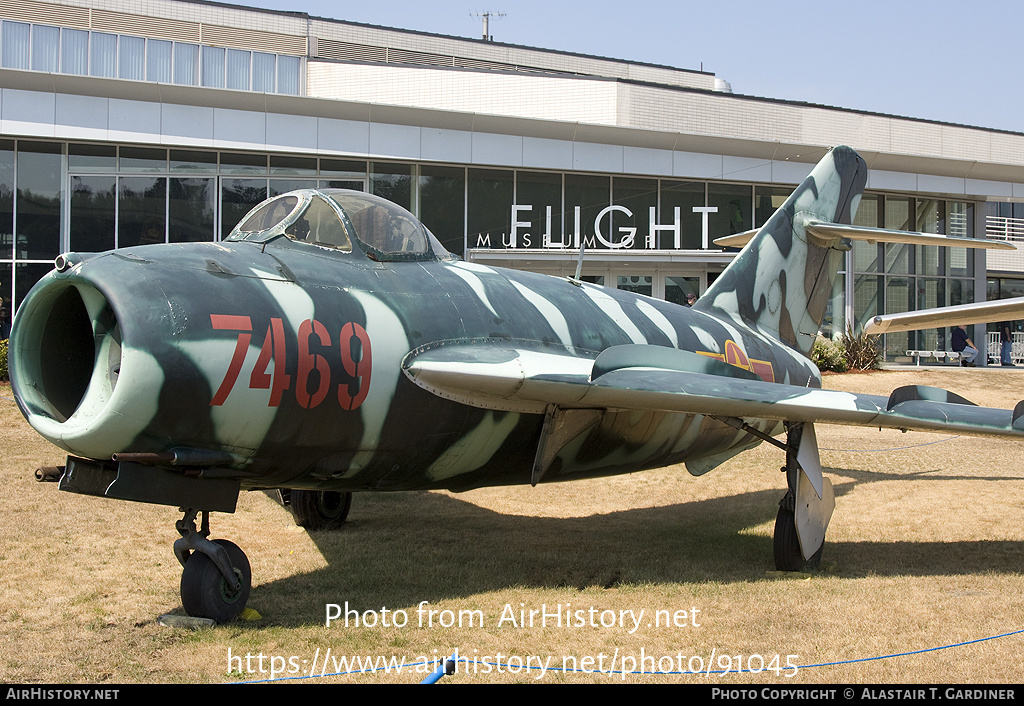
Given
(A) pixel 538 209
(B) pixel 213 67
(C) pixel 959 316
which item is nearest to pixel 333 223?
(C) pixel 959 316

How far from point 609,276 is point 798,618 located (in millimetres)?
19952

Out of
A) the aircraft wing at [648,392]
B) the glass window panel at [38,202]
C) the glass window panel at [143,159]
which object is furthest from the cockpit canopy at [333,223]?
the glass window panel at [38,202]

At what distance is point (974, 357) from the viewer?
29.8m

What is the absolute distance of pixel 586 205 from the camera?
2598cm

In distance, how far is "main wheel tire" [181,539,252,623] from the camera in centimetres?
609

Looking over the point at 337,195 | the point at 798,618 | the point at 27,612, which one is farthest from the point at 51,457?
the point at 798,618

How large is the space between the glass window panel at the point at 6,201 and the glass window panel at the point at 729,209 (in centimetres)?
1952

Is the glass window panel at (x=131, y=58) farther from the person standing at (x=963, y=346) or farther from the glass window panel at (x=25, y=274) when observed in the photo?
the person standing at (x=963, y=346)

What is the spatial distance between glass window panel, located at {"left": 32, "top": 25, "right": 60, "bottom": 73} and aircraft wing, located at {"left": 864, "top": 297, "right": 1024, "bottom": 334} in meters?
23.8

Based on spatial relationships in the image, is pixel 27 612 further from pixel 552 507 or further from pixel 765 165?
pixel 765 165

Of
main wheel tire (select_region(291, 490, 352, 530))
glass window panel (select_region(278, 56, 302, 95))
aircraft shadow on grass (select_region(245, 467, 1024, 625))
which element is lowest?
aircraft shadow on grass (select_region(245, 467, 1024, 625))

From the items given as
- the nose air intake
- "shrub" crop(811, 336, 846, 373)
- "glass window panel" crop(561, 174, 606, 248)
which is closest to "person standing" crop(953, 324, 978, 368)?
"shrub" crop(811, 336, 846, 373)

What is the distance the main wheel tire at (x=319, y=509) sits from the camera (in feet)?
32.0

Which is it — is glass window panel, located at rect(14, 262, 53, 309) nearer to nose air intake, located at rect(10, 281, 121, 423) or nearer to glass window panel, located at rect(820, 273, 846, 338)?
nose air intake, located at rect(10, 281, 121, 423)
